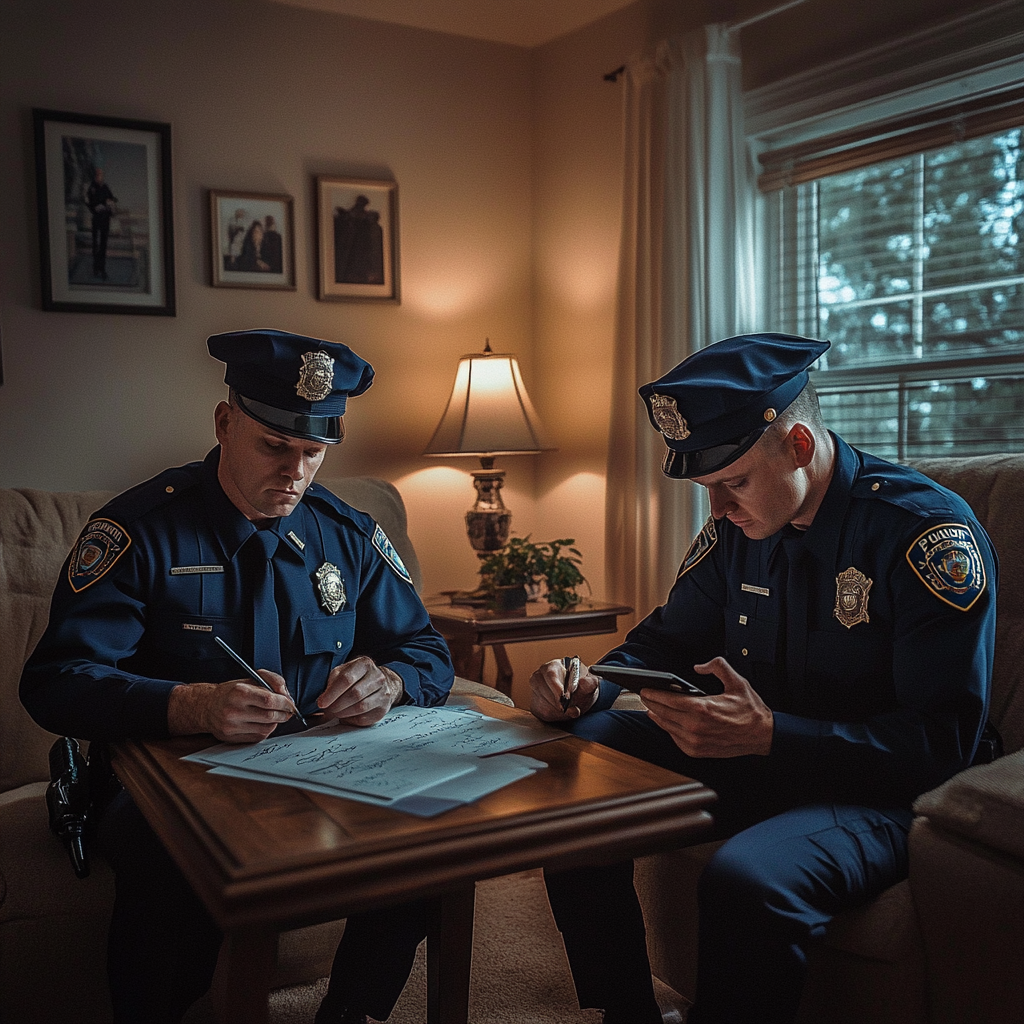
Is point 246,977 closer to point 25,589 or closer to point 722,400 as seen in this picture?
point 722,400

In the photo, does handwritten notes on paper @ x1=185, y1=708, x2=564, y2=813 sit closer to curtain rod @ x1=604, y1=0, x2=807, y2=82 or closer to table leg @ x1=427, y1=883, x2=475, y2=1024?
table leg @ x1=427, y1=883, x2=475, y2=1024

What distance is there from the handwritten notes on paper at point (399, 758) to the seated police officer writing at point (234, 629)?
0.05 meters

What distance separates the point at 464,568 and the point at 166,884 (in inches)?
82.3

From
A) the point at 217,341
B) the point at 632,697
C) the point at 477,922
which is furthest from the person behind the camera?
the point at 477,922

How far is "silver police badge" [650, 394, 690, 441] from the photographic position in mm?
1623

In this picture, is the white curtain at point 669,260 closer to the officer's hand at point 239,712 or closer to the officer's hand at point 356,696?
the officer's hand at point 356,696

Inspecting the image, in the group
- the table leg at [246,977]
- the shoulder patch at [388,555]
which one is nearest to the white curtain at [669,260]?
the shoulder patch at [388,555]

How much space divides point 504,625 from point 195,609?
126 centimetres

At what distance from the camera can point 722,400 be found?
1.59 meters

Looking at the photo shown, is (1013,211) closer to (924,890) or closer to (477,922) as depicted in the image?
(924,890)

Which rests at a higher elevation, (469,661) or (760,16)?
(760,16)

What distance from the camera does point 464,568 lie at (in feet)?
11.7

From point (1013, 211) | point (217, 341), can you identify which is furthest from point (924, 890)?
point (1013, 211)

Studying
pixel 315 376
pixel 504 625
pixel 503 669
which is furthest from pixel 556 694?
pixel 503 669
